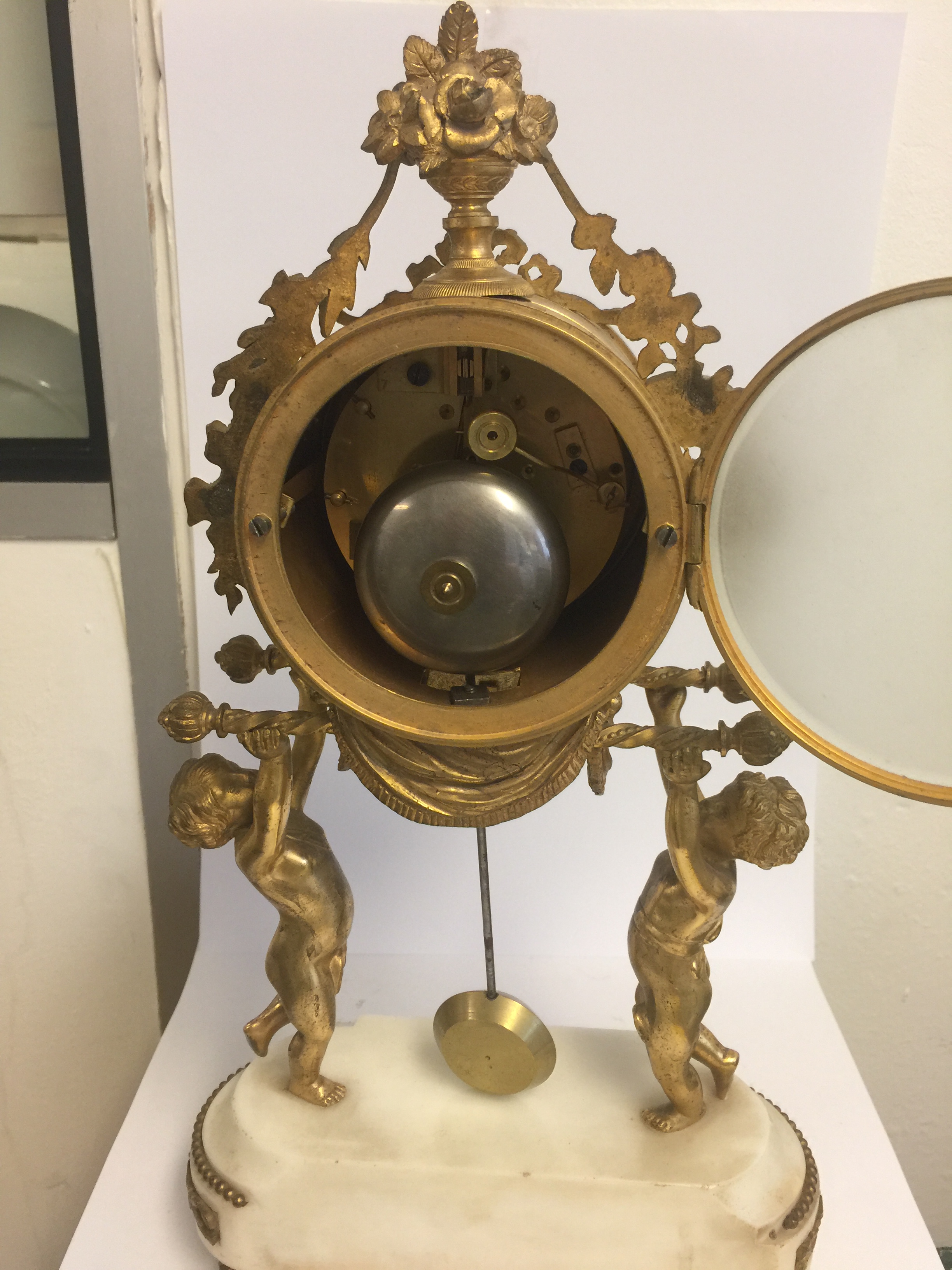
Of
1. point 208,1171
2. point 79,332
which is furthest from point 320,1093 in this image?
point 79,332

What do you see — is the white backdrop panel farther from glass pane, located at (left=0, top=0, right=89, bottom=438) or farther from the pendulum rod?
the pendulum rod

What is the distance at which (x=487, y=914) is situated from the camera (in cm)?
90

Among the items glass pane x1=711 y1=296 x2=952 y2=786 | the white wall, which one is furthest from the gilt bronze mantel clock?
the white wall

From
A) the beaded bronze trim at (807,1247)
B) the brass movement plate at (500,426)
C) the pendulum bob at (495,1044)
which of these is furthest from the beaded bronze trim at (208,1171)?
the brass movement plate at (500,426)

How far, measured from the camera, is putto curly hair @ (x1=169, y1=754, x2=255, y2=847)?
2.75ft

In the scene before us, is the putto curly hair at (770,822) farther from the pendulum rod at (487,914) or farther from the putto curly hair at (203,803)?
the putto curly hair at (203,803)

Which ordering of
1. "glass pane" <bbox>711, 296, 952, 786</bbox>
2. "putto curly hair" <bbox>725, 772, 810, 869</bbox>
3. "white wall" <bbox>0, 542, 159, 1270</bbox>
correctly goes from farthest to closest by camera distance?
"white wall" <bbox>0, 542, 159, 1270</bbox>, "putto curly hair" <bbox>725, 772, 810, 869</bbox>, "glass pane" <bbox>711, 296, 952, 786</bbox>

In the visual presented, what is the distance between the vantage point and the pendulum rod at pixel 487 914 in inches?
35.1

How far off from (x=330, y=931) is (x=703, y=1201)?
1.13 ft

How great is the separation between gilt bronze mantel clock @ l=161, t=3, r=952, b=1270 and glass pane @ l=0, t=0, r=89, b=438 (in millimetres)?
443

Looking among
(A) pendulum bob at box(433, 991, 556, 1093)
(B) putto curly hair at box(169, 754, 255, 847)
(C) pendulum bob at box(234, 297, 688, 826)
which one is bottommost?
(A) pendulum bob at box(433, 991, 556, 1093)

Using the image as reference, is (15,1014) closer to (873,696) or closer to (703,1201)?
(703,1201)

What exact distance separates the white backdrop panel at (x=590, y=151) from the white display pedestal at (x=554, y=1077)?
39cm

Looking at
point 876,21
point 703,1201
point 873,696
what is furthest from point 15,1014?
point 876,21
